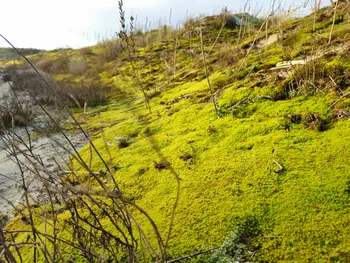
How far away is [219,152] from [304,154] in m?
0.80

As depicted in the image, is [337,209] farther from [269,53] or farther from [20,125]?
[20,125]

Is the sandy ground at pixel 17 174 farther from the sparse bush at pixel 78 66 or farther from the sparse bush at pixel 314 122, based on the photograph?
the sparse bush at pixel 78 66

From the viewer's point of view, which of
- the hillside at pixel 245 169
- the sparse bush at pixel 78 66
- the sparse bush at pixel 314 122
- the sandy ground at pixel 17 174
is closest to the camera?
the hillside at pixel 245 169

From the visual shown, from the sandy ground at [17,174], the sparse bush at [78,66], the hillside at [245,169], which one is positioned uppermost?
the sparse bush at [78,66]

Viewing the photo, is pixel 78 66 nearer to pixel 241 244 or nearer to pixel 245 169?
pixel 245 169

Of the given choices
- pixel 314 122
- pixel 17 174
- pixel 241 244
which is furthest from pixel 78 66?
pixel 241 244

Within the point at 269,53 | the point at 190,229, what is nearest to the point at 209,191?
the point at 190,229

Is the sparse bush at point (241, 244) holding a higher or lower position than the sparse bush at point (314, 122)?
lower

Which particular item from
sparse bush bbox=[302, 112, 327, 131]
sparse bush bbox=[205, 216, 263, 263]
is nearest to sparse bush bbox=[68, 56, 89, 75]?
sparse bush bbox=[302, 112, 327, 131]

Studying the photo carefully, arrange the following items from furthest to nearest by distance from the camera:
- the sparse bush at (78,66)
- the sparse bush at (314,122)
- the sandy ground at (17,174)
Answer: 1. the sparse bush at (78,66)
2. the sandy ground at (17,174)
3. the sparse bush at (314,122)

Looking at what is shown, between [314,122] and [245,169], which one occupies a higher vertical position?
[314,122]

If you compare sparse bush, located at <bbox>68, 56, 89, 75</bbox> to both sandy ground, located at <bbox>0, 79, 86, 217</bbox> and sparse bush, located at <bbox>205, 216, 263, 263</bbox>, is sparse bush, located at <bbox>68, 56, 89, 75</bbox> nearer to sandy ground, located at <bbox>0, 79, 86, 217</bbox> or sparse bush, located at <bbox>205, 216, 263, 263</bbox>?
sandy ground, located at <bbox>0, 79, 86, 217</bbox>

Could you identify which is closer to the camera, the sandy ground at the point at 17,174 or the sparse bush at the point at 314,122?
the sparse bush at the point at 314,122

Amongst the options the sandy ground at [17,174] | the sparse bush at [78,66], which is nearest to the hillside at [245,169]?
the sandy ground at [17,174]
